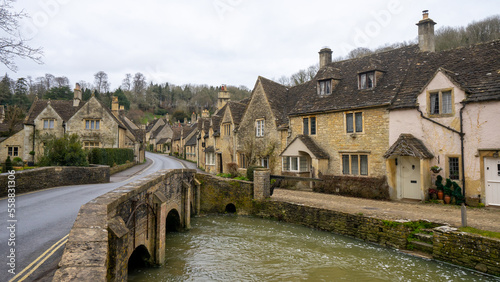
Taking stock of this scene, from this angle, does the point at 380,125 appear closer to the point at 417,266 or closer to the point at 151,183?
the point at 417,266

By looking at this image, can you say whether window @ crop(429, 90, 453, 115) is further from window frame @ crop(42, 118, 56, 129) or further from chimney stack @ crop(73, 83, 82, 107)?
chimney stack @ crop(73, 83, 82, 107)

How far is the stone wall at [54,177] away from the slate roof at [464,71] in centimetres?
2023

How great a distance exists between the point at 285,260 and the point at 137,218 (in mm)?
5932

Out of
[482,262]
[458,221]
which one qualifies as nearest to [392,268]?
[482,262]

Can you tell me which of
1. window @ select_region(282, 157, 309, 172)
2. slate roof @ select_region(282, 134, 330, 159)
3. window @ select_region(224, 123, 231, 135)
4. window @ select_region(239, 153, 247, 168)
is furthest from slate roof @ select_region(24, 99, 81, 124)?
slate roof @ select_region(282, 134, 330, 159)

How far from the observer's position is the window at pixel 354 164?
66.2 ft

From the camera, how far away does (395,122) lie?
18609 millimetres

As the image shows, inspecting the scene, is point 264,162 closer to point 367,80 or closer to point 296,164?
point 296,164

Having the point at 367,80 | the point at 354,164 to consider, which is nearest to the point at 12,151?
the point at 354,164

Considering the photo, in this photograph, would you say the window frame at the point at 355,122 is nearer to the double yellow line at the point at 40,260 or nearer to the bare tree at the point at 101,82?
the double yellow line at the point at 40,260

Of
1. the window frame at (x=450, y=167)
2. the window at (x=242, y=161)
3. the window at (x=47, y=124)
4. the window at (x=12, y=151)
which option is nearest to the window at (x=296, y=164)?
the window at (x=242, y=161)

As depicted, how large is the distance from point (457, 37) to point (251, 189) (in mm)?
40782

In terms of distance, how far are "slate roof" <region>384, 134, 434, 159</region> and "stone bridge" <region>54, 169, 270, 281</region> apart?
7.67 m

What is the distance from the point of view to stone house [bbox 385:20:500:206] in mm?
15086
